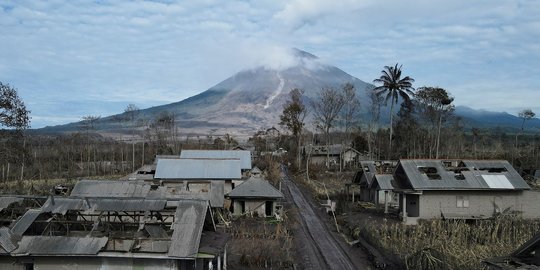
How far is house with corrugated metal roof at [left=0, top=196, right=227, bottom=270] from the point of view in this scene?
1520 centimetres

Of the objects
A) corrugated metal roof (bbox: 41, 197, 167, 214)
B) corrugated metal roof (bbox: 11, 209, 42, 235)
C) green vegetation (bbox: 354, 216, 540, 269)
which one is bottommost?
green vegetation (bbox: 354, 216, 540, 269)

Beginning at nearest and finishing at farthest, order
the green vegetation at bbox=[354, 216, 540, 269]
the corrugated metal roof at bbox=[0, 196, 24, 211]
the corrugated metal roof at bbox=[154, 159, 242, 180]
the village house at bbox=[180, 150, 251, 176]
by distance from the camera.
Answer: the corrugated metal roof at bbox=[0, 196, 24, 211]
the green vegetation at bbox=[354, 216, 540, 269]
the corrugated metal roof at bbox=[154, 159, 242, 180]
the village house at bbox=[180, 150, 251, 176]

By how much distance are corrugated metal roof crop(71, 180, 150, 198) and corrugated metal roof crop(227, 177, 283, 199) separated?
8883 millimetres

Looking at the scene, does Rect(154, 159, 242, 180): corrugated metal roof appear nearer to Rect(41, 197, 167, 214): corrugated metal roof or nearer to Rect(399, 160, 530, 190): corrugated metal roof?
Rect(399, 160, 530, 190): corrugated metal roof

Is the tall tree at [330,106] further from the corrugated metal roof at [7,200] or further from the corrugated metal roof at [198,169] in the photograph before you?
the corrugated metal roof at [7,200]

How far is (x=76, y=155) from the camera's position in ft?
292

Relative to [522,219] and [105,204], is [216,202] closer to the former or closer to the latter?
[105,204]

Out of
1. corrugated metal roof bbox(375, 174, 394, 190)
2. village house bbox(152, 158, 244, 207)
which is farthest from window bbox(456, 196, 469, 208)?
village house bbox(152, 158, 244, 207)

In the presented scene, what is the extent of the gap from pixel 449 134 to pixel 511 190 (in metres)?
52.3

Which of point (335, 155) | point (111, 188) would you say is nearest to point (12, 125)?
point (111, 188)

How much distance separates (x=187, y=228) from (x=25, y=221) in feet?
17.3

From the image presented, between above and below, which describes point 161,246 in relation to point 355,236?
above

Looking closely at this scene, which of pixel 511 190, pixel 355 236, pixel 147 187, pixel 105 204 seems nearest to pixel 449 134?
pixel 511 190

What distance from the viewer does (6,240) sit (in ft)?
50.2
